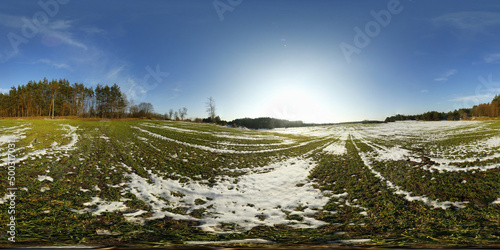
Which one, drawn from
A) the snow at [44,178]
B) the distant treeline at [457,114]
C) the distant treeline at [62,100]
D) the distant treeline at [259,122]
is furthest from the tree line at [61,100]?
the distant treeline at [457,114]

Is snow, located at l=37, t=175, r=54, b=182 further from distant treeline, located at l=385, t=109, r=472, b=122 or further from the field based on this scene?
distant treeline, located at l=385, t=109, r=472, b=122

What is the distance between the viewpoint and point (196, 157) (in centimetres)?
1427

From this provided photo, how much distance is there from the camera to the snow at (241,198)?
5.59 meters

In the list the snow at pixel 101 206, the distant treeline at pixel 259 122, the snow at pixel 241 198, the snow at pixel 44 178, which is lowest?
the snow at pixel 241 198

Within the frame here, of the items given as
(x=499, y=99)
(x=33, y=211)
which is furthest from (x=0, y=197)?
(x=499, y=99)

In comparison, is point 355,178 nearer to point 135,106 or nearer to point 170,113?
point 135,106

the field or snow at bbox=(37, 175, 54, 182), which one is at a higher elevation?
snow at bbox=(37, 175, 54, 182)

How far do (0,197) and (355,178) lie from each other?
13.7m

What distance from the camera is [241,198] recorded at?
7480mm

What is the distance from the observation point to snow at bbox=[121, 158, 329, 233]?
5.59 meters

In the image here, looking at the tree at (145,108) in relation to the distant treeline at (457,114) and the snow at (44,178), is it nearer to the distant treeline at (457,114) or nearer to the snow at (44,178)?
the snow at (44,178)

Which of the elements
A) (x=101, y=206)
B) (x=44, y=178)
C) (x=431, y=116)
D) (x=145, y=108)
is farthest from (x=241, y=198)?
(x=431, y=116)

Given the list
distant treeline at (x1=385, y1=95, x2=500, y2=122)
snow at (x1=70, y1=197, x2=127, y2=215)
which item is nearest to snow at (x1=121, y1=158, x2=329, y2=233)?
snow at (x1=70, y1=197, x2=127, y2=215)

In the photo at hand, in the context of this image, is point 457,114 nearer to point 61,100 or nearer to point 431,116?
point 431,116
